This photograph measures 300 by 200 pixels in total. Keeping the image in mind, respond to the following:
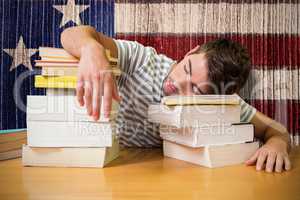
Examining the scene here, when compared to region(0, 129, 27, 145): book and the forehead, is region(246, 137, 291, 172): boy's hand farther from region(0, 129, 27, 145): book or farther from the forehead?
region(0, 129, 27, 145): book

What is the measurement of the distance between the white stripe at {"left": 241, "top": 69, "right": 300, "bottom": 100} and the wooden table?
584mm

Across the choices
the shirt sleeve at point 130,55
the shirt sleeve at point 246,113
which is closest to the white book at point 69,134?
the shirt sleeve at point 130,55

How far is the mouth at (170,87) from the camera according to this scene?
3.68ft

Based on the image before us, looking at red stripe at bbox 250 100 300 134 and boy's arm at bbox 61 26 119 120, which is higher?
boy's arm at bbox 61 26 119 120

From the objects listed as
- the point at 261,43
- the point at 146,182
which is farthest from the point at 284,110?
the point at 146,182

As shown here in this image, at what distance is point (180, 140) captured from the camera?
2.71 ft

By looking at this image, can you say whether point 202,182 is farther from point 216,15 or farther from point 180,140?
point 216,15

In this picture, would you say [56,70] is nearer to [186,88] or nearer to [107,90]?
[107,90]

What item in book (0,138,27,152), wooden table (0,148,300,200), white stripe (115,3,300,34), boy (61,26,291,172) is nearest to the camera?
wooden table (0,148,300,200)

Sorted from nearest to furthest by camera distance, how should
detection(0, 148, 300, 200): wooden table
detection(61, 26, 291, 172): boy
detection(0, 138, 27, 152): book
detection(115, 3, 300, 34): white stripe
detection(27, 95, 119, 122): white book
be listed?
detection(0, 148, 300, 200): wooden table, detection(27, 95, 119, 122): white book, detection(0, 138, 27, 152): book, detection(61, 26, 291, 172): boy, detection(115, 3, 300, 34): white stripe

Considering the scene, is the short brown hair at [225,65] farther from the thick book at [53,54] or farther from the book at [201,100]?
the thick book at [53,54]

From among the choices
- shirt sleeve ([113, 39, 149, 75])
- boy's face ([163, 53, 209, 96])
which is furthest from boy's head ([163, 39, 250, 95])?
shirt sleeve ([113, 39, 149, 75])

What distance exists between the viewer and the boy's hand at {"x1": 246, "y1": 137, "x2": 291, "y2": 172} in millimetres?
755

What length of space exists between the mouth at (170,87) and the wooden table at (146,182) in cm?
35
